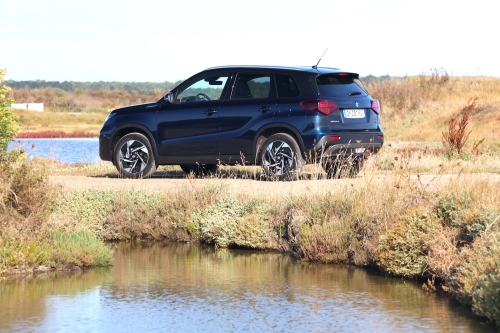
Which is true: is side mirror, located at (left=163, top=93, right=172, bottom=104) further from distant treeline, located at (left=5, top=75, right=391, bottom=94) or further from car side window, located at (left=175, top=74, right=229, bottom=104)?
distant treeline, located at (left=5, top=75, right=391, bottom=94)

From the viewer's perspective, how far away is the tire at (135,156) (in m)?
18.9

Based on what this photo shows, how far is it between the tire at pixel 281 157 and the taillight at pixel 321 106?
2.18 feet

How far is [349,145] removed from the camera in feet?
57.3

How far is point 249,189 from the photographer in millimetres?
15836

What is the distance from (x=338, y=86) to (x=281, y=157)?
5.46ft

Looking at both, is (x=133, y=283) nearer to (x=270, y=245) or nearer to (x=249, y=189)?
(x=270, y=245)

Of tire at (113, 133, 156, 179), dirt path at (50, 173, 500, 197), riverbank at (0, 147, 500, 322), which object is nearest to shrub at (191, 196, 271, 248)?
riverbank at (0, 147, 500, 322)

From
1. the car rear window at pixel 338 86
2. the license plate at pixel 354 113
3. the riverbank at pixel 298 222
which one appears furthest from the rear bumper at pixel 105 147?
the license plate at pixel 354 113

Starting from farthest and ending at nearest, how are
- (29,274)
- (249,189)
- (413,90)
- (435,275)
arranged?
(413,90)
(249,189)
(29,274)
(435,275)

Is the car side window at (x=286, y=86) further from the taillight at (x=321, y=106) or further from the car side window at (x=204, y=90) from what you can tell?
the car side window at (x=204, y=90)

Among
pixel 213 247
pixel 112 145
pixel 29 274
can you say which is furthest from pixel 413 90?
pixel 29 274

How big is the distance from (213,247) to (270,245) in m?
0.97

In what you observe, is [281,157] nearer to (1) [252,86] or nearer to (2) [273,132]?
(2) [273,132]

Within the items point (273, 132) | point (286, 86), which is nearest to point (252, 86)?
point (286, 86)
